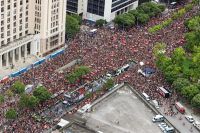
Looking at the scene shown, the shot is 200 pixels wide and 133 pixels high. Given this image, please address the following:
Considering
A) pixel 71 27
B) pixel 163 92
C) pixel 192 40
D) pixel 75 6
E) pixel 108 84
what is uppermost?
pixel 75 6

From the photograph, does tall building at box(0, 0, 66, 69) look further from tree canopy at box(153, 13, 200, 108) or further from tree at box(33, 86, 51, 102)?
tree canopy at box(153, 13, 200, 108)

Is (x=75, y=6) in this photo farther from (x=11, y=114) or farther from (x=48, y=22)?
(x=11, y=114)

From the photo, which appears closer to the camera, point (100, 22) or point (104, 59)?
point (104, 59)

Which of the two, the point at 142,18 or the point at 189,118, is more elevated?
the point at 142,18

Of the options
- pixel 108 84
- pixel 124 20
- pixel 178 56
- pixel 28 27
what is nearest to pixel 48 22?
pixel 28 27

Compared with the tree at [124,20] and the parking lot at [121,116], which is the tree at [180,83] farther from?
the tree at [124,20]

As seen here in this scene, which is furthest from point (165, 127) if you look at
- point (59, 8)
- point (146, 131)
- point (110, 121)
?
point (59, 8)

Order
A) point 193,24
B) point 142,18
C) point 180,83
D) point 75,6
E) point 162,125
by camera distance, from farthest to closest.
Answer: point 75,6, point 142,18, point 193,24, point 180,83, point 162,125
